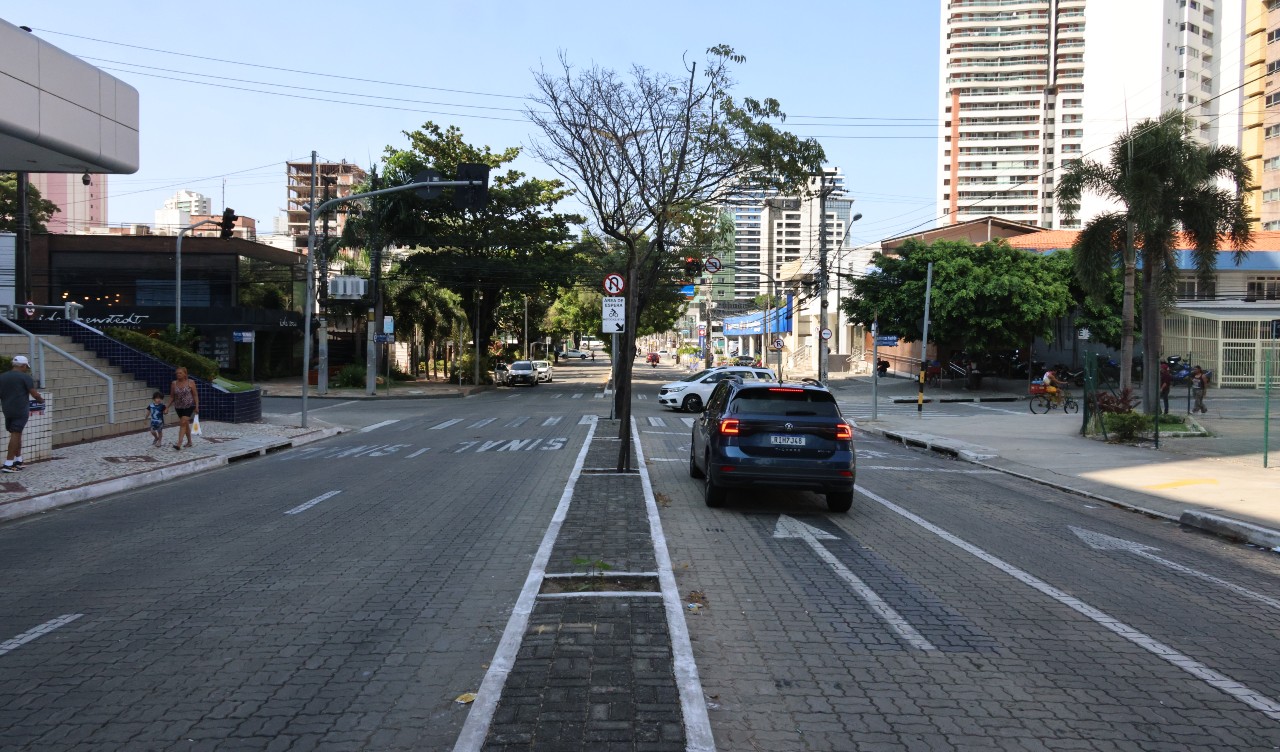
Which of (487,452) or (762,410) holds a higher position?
(762,410)

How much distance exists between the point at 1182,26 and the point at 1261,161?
24973mm

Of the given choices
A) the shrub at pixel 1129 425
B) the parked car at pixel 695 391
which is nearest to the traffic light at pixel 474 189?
the parked car at pixel 695 391

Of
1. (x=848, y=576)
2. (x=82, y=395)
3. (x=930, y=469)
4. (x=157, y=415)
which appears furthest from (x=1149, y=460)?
(x=82, y=395)

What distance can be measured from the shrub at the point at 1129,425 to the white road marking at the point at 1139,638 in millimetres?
13479

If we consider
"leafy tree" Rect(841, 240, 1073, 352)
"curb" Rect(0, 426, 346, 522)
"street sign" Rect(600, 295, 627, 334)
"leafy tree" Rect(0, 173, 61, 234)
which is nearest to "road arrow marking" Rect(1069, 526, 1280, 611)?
"street sign" Rect(600, 295, 627, 334)

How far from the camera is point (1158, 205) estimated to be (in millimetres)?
22797

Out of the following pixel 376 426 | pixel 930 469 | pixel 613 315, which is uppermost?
pixel 613 315

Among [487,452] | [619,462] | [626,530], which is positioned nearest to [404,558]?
[626,530]

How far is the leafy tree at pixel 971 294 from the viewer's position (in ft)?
129

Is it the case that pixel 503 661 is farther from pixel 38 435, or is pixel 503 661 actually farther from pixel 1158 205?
pixel 1158 205

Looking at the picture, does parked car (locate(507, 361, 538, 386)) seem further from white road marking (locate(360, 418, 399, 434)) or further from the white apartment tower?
the white apartment tower

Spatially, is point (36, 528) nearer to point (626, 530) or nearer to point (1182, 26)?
point (626, 530)

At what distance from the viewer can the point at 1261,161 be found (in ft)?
224

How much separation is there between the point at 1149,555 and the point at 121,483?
13.7 meters
